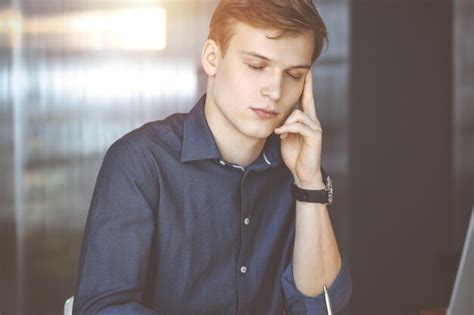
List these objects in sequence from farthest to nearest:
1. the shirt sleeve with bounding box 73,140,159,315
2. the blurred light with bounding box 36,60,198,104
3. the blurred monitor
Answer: the blurred light with bounding box 36,60,198,104
the shirt sleeve with bounding box 73,140,159,315
the blurred monitor

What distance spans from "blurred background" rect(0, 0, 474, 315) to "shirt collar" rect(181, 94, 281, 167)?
1636 millimetres

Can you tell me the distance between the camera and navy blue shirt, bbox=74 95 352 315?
150 centimetres

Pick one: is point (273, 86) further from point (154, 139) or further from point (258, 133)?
point (154, 139)

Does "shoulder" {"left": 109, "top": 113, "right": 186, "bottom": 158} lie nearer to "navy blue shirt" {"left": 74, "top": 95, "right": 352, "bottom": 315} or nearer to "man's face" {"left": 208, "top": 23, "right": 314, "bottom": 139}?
"navy blue shirt" {"left": 74, "top": 95, "right": 352, "bottom": 315}

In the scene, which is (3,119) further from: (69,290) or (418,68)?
Answer: (418,68)

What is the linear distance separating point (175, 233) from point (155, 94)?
→ 1.82m

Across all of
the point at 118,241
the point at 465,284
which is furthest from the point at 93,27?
the point at 465,284

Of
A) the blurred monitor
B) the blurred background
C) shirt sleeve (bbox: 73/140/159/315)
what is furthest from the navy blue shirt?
the blurred background

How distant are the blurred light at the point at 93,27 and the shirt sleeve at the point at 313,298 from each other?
188cm

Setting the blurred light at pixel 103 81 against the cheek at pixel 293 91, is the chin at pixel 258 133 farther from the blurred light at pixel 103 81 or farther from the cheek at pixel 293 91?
the blurred light at pixel 103 81

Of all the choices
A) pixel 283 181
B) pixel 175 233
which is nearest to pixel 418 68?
pixel 283 181

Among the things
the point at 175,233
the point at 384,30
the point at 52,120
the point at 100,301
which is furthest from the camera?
the point at 384,30

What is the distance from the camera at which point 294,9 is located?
169 centimetres

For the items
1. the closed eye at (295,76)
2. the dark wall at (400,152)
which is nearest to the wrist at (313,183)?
the closed eye at (295,76)
